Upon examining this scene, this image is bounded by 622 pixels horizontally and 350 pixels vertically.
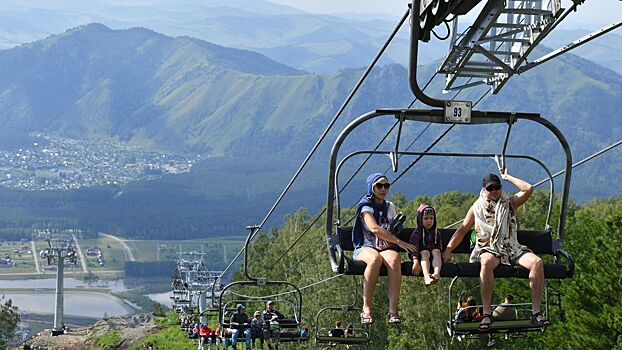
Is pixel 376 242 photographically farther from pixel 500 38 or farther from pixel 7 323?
pixel 7 323

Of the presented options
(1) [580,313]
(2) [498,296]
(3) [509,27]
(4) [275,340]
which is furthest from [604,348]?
(3) [509,27]

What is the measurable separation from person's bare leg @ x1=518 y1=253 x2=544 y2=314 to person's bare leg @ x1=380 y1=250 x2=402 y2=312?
4.58ft

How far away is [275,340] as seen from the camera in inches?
1060

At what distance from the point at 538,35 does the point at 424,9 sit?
2535 mm

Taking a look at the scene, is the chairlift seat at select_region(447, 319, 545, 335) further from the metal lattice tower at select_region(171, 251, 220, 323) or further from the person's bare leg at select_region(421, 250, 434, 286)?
the metal lattice tower at select_region(171, 251, 220, 323)

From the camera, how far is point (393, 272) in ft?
42.6

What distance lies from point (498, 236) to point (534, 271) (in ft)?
1.76

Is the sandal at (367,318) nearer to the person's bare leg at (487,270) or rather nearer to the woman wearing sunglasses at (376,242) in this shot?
the woman wearing sunglasses at (376,242)

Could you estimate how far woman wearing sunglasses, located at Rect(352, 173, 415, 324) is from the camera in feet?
42.5

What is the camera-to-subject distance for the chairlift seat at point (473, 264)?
13172 millimetres

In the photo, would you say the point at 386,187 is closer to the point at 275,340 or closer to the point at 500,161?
the point at 500,161

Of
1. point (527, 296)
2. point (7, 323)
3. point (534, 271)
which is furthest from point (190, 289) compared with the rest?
point (534, 271)

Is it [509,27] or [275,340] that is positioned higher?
[509,27]

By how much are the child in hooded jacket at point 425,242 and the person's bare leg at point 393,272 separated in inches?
15.9
